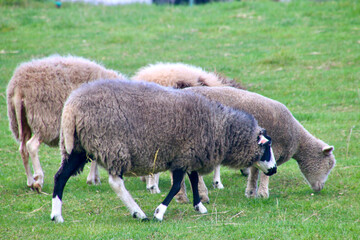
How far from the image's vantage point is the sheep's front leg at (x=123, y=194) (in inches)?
213

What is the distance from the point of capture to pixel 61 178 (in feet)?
18.0

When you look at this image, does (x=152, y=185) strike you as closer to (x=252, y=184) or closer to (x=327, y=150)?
(x=252, y=184)

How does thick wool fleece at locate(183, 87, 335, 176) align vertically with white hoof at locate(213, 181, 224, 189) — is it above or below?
above

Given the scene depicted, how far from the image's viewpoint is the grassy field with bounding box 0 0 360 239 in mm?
5375

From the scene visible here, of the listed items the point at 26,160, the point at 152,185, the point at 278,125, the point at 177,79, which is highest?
the point at 177,79

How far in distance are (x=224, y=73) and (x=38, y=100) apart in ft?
24.6

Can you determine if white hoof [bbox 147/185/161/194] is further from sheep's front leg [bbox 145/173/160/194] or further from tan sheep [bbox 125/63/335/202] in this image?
tan sheep [bbox 125/63/335/202]

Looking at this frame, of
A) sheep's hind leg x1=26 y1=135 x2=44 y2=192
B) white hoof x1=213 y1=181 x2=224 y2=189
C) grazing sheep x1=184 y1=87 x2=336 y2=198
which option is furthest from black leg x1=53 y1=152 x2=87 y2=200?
white hoof x1=213 y1=181 x2=224 y2=189

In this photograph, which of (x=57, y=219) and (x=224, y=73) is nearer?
(x=57, y=219)

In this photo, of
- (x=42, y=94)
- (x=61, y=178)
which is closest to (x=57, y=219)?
(x=61, y=178)

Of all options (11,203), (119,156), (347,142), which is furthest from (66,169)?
(347,142)

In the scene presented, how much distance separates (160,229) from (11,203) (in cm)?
242

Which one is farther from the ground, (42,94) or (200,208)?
(42,94)

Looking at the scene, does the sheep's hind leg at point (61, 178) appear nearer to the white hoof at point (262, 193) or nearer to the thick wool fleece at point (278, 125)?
the thick wool fleece at point (278, 125)
